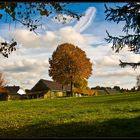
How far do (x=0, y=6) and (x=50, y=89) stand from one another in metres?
114

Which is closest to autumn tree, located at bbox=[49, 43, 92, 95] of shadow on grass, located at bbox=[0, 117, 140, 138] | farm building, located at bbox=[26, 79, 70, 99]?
shadow on grass, located at bbox=[0, 117, 140, 138]

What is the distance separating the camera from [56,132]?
1338cm

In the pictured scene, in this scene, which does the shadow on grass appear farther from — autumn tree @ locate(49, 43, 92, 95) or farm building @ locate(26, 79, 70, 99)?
farm building @ locate(26, 79, 70, 99)

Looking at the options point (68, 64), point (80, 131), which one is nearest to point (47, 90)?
point (68, 64)

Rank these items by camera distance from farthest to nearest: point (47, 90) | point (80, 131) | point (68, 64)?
point (47, 90) → point (68, 64) → point (80, 131)

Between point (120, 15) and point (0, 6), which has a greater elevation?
point (120, 15)

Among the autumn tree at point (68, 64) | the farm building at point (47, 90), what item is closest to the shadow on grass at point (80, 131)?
the autumn tree at point (68, 64)

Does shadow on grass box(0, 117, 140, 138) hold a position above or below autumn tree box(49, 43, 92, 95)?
below

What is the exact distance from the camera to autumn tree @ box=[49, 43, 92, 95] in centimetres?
4866

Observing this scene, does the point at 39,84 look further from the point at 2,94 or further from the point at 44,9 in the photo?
the point at 44,9

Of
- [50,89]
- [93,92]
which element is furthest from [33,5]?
[50,89]

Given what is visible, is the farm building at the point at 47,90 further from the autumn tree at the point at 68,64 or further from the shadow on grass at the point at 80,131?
the shadow on grass at the point at 80,131

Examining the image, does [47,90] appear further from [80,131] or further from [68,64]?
[80,131]

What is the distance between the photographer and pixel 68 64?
54094mm
